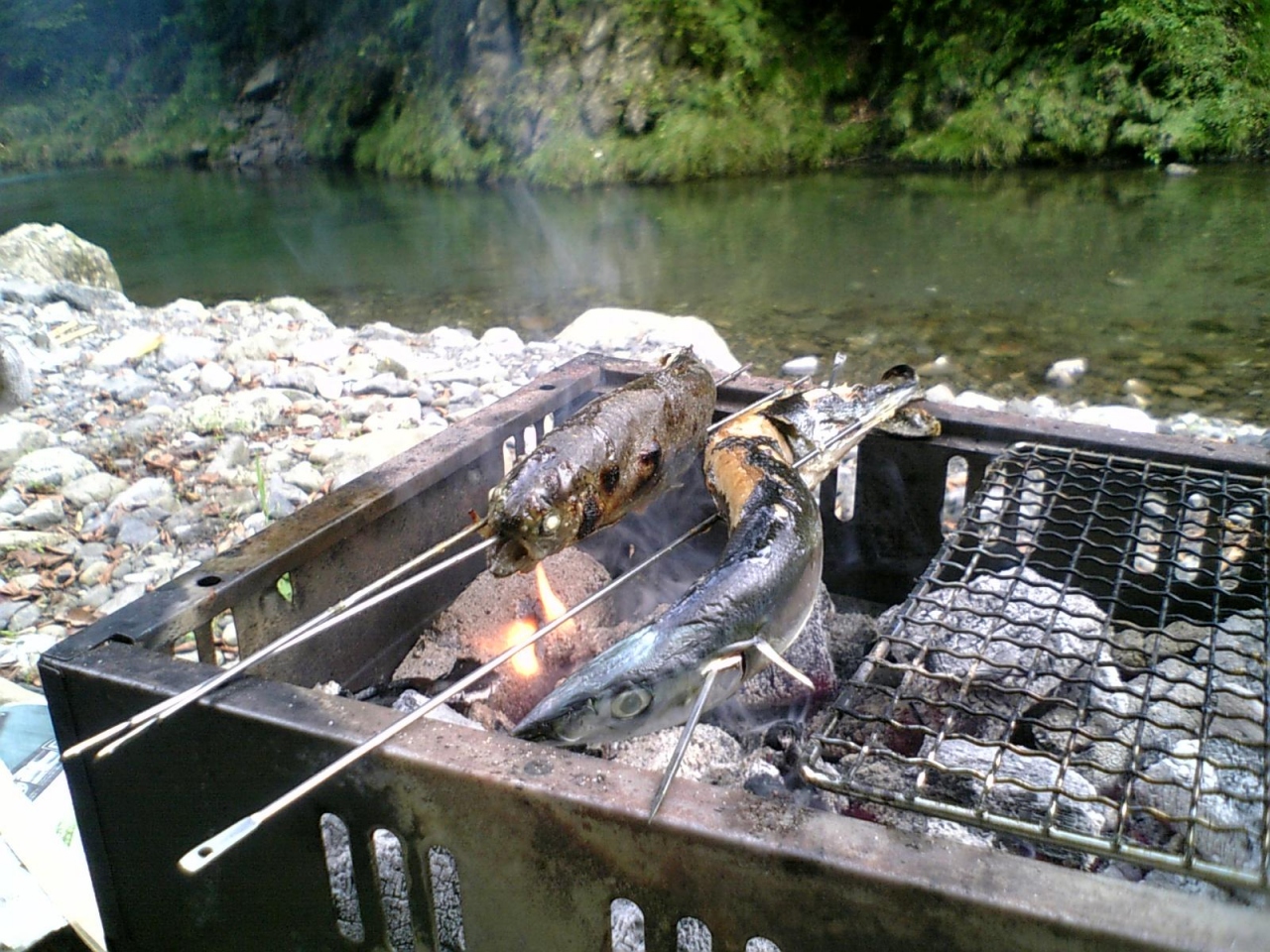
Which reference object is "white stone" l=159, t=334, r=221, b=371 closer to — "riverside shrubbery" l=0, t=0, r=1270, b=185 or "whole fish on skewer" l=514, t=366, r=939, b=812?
"whole fish on skewer" l=514, t=366, r=939, b=812

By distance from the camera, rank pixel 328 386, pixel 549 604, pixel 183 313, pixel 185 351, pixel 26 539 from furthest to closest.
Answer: pixel 183 313, pixel 185 351, pixel 328 386, pixel 26 539, pixel 549 604

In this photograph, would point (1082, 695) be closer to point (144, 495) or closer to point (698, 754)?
point (698, 754)

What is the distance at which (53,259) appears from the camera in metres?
9.39

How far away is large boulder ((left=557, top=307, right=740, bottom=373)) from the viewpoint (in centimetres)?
686

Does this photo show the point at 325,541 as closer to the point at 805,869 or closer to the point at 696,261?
the point at 805,869

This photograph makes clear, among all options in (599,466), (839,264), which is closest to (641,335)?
(839,264)

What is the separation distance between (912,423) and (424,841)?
73.1 inches

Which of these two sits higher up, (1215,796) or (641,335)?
(1215,796)

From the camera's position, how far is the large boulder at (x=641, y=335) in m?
6.86

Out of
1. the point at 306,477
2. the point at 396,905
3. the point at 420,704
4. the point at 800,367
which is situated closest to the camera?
the point at 396,905

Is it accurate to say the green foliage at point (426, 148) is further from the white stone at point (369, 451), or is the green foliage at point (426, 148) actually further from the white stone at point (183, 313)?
the white stone at point (369, 451)

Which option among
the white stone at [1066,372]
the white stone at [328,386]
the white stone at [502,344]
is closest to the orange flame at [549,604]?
the white stone at [328,386]

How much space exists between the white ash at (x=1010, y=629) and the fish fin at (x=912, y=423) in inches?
18.8

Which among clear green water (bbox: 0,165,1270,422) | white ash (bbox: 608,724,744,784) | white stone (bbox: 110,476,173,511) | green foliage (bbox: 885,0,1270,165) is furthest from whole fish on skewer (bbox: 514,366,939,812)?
green foliage (bbox: 885,0,1270,165)
